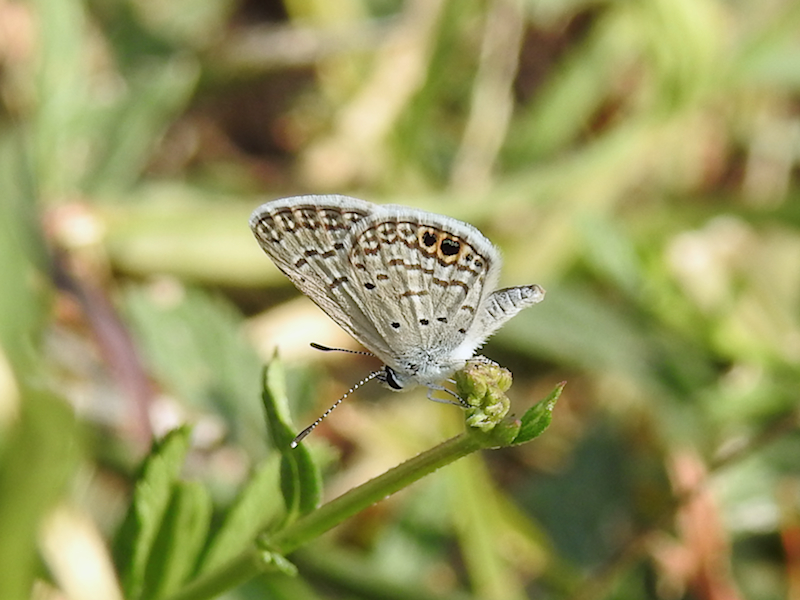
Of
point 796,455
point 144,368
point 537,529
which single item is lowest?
point 537,529

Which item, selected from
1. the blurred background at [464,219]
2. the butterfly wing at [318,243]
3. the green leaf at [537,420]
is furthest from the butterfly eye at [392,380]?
the green leaf at [537,420]

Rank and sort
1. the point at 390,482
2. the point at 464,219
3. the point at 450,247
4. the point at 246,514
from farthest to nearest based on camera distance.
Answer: the point at 464,219, the point at 450,247, the point at 246,514, the point at 390,482

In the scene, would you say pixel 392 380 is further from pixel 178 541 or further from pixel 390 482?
pixel 390 482

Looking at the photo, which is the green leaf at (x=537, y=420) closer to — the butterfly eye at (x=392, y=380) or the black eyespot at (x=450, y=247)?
the black eyespot at (x=450, y=247)

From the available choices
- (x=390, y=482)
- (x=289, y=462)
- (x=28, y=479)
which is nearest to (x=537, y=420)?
(x=390, y=482)

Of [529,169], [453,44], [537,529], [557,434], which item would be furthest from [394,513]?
[453,44]

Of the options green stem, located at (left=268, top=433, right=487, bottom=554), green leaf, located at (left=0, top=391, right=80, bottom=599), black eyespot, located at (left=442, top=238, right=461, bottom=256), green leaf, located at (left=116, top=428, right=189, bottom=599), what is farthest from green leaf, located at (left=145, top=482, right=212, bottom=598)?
black eyespot, located at (left=442, top=238, right=461, bottom=256)

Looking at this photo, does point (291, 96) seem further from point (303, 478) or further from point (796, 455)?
point (303, 478)
